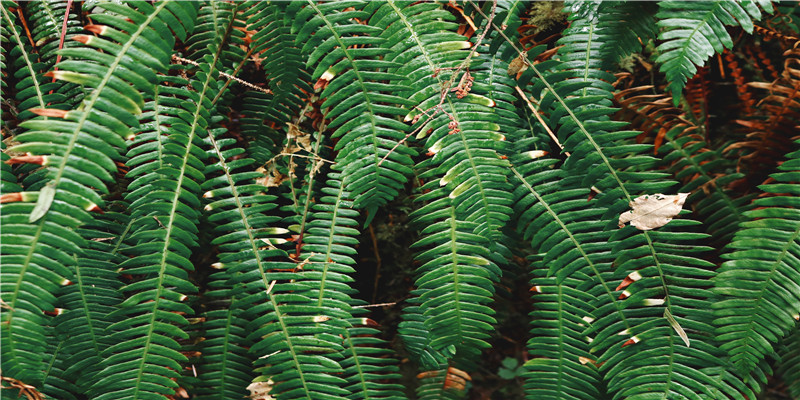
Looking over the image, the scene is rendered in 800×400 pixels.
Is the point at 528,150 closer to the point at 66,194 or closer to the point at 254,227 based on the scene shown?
the point at 254,227

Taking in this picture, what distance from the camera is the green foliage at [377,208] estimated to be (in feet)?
2.89

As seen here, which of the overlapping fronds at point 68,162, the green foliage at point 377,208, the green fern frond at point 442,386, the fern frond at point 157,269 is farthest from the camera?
the green fern frond at point 442,386

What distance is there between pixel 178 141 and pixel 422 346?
81cm

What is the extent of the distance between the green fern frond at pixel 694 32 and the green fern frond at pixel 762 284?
0.36 meters

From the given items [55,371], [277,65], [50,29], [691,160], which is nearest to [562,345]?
[691,160]

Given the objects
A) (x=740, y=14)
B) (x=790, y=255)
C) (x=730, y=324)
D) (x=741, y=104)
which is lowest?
(x=730, y=324)

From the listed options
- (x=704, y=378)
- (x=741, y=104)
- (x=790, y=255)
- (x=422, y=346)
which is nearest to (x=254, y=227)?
(x=422, y=346)

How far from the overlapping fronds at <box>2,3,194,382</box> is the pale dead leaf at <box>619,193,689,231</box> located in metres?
0.99

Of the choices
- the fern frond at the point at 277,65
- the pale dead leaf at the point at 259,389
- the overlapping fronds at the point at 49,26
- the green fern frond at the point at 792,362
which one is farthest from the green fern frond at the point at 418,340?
the overlapping fronds at the point at 49,26

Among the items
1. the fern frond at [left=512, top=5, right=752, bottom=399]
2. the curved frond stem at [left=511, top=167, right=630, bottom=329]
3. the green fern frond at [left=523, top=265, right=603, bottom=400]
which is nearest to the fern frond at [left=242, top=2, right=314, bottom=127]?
the fern frond at [left=512, top=5, right=752, bottom=399]

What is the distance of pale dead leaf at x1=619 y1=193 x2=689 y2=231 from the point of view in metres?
1.00

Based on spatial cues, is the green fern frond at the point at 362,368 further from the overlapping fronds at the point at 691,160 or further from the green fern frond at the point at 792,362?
the green fern frond at the point at 792,362

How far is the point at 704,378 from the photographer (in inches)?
41.5

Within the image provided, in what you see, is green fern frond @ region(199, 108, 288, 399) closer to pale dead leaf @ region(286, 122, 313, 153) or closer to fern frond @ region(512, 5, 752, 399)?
pale dead leaf @ region(286, 122, 313, 153)
